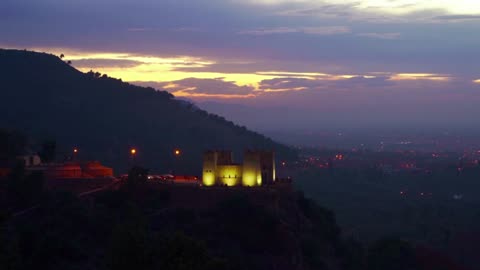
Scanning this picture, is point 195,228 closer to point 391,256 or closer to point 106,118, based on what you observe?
point 391,256

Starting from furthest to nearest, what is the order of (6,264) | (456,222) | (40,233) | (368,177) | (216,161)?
(368,177), (456,222), (216,161), (40,233), (6,264)

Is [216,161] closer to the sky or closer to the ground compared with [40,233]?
closer to the sky

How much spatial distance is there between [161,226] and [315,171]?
62086 mm

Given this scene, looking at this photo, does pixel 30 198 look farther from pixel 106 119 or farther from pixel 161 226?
pixel 106 119

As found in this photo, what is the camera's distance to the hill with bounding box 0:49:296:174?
77438mm

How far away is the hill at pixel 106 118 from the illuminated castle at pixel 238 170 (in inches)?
966

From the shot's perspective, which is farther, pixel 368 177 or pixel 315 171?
pixel 368 177

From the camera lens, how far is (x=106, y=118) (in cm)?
8900

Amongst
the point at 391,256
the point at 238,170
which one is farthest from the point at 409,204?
the point at 238,170

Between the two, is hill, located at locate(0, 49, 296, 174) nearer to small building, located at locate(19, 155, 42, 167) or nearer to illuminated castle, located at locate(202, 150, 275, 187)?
small building, located at locate(19, 155, 42, 167)

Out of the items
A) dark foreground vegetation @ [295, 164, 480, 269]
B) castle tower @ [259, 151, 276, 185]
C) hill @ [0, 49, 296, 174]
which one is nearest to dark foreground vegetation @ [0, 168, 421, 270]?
castle tower @ [259, 151, 276, 185]

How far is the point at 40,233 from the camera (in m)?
37.1

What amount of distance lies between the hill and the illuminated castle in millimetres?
24539

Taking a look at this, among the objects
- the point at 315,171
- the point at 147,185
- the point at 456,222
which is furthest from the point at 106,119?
the point at 147,185
